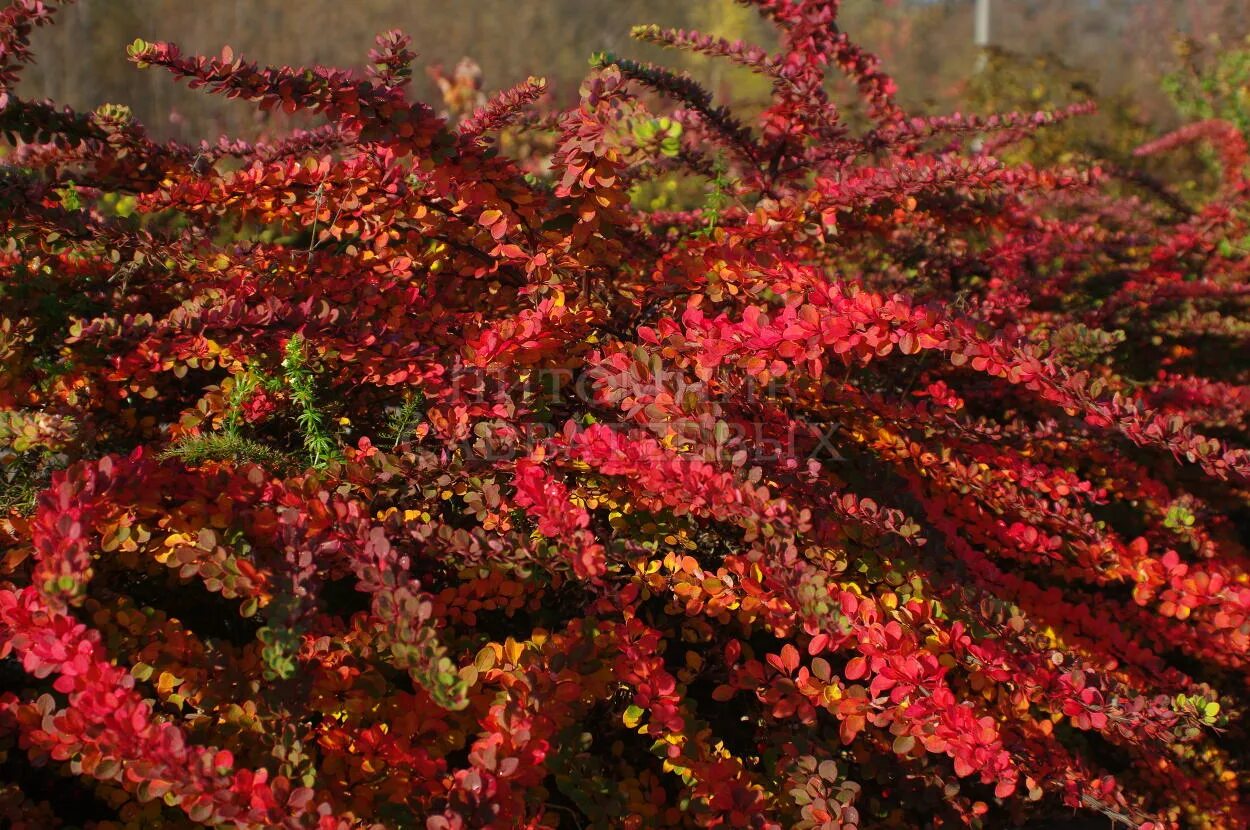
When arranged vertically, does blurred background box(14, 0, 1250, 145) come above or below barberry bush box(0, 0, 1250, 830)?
above

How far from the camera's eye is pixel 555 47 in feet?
57.6

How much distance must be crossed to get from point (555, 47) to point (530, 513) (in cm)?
1724

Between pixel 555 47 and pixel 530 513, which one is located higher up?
pixel 555 47

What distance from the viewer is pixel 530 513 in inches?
61.7

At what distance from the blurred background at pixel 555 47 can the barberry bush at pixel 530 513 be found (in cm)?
550

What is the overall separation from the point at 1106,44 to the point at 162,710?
2403 centimetres

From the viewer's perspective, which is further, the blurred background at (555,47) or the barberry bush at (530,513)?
the blurred background at (555,47)

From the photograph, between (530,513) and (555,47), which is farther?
(555,47)

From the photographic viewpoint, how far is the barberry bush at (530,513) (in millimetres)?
1447

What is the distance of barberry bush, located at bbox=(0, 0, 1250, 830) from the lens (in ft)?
4.75

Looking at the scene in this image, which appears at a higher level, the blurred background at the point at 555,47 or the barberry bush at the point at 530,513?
the blurred background at the point at 555,47

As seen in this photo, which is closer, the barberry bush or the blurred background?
the barberry bush

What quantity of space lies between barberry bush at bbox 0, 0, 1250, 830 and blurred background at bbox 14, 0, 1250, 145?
5500 mm

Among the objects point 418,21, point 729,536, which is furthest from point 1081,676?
point 418,21
